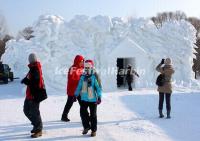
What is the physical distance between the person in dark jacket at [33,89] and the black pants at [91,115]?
96 centimetres

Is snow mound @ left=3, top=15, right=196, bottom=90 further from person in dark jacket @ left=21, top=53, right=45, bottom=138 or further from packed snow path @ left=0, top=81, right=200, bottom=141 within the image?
person in dark jacket @ left=21, top=53, right=45, bottom=138

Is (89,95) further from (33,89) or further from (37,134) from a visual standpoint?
(37,134)

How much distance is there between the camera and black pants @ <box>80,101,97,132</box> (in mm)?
7555

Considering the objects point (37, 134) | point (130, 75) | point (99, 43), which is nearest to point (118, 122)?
point (37, 134)

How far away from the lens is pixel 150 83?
757 inches

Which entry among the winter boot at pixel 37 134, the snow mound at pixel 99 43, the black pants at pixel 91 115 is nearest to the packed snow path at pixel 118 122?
the winter boot at pixel 37 134

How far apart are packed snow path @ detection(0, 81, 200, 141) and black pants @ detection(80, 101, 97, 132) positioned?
26 cm

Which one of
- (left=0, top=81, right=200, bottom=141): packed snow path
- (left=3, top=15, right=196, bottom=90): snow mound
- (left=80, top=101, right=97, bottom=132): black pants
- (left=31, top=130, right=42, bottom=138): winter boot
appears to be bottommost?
(left=0, top=81, right=200, bottom=141): packed snow path

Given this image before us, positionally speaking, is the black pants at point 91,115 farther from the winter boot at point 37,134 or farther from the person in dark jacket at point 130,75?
the person in dark jacket at point 130,75

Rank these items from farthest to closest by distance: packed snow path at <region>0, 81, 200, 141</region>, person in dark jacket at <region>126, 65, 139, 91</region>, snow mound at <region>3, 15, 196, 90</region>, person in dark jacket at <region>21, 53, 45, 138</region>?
person in dark jacket at <region>126, 65, 139, 91</region>
snow mound at <region>3, 15, 196, 90</region>
packed snow path at <region>0, 81, 200, 141</region>
person in dark jacket at <region>21, 53, 45, 138</region>

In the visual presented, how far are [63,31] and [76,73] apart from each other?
925 cm

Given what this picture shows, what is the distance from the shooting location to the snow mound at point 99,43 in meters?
A: 17.3

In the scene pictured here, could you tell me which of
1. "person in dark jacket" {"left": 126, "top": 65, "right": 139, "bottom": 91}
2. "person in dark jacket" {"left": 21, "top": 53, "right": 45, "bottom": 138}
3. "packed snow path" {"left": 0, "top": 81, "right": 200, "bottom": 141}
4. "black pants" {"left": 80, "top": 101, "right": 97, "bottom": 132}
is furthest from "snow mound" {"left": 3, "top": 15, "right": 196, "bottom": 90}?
"person in dark jacket" {"left": 21, "top": 53, "right": 45, "bottom": 138}

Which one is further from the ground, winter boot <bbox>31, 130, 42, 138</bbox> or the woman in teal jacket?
the woman in teal jacket
